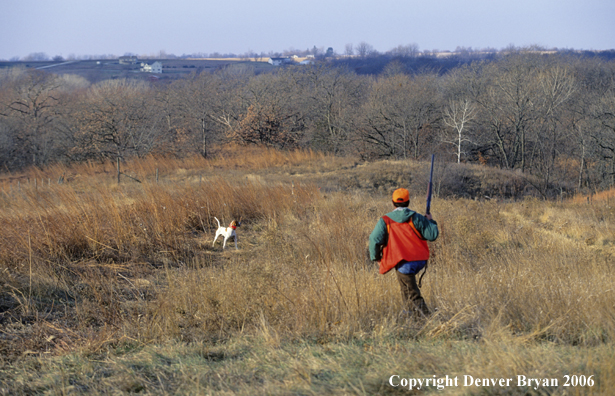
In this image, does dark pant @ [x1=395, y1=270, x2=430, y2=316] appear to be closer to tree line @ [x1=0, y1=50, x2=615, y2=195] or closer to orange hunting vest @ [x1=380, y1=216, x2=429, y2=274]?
orange hunting vest @ [x1=380, y1=216, x2=429, y2=274]

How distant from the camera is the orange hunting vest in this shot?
4.21 metres

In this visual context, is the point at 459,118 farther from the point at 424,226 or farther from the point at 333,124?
the point at 424,226

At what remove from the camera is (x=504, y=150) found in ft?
127

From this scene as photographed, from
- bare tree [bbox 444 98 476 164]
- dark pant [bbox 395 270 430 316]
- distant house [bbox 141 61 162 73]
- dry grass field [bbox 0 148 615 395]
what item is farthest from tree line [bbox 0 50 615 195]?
distant house [bbox 141 61 162 73]

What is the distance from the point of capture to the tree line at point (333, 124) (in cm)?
2995

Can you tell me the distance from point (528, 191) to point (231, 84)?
33156mm

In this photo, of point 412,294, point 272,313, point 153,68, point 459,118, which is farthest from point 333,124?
point 153,68

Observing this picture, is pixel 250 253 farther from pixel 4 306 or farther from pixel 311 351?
pixel 311 351

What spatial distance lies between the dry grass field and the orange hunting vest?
1.56ft

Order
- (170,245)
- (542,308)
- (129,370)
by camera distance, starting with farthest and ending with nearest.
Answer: (170,245), (542,308), (129,370)

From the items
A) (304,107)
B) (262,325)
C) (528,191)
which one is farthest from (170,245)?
(304,107)

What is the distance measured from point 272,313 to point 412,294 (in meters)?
1.42

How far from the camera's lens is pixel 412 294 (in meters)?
4.34

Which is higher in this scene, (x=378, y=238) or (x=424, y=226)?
(x=424, y=226)
